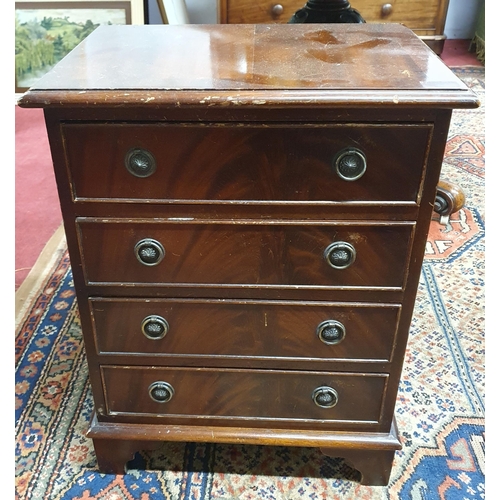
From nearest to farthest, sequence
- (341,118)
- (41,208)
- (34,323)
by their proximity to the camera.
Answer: (341,118) < (34,323) < (41,208)

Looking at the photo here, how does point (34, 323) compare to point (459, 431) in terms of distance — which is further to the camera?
point (34, 323)

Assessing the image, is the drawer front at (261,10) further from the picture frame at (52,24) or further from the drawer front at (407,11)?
the picture frame at (52,24)

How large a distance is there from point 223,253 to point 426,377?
80 centimetres

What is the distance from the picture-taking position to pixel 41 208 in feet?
7.06

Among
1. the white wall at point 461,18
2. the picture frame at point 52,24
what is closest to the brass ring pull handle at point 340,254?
the picture frame at point 52,24

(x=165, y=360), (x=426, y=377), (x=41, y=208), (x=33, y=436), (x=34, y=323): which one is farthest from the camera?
(x=41, y=208)

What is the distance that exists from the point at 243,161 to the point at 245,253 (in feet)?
0.56

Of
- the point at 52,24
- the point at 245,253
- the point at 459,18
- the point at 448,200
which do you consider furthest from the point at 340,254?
the point at 459,18

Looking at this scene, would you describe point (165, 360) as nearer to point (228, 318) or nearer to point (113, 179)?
point (228, 318)

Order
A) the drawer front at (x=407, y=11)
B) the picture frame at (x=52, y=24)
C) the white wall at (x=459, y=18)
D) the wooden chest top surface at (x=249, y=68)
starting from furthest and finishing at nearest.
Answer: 1. the white wall at (x=459, y=18)
2. the picture frame at (x=52, y=24)
3. the drawer front at (x=407, y=11)
4. the wooden chest top surface at (x=249, y=68)

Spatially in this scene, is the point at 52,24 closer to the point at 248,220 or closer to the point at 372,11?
the point at 372,11

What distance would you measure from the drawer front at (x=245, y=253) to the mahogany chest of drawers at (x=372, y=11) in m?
1.70

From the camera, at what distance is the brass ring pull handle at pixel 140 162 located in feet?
2.80

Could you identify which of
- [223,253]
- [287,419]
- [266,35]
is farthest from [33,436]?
[266,35]
